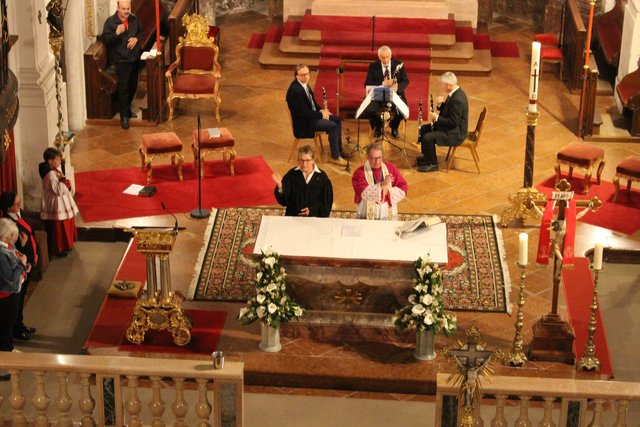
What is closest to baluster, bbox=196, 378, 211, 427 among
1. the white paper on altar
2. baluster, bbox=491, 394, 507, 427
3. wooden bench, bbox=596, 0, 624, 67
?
baluster, bbox=491, 394, 507, 427

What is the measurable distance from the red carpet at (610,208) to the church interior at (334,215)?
0.03 metres

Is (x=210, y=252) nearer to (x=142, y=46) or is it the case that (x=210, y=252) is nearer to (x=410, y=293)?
→ (x=410, y=293)

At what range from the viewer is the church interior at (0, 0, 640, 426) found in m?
9.96

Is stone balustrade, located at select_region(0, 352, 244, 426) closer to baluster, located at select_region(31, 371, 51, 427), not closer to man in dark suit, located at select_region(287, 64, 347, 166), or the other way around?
baluster, located at select_region(31, 371, 51, 427)

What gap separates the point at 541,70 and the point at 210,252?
7.06 meters

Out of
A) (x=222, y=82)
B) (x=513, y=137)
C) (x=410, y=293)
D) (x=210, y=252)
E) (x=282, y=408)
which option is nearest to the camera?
(x=282, y=408)

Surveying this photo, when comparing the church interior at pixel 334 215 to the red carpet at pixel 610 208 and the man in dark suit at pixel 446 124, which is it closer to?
the red carpet at pixel 610 208

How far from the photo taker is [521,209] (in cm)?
1312

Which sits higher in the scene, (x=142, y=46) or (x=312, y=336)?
(x=142, y=46)

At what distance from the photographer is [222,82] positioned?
682 inches

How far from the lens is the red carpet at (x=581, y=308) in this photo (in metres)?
10.8

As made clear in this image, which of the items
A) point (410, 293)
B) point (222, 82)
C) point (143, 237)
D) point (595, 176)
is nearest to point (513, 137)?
point (595, 176)

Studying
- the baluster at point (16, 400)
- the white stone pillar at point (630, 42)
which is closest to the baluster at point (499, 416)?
the baluster at point (16, 400)

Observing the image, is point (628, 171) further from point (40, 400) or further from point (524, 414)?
point (40, 400)
